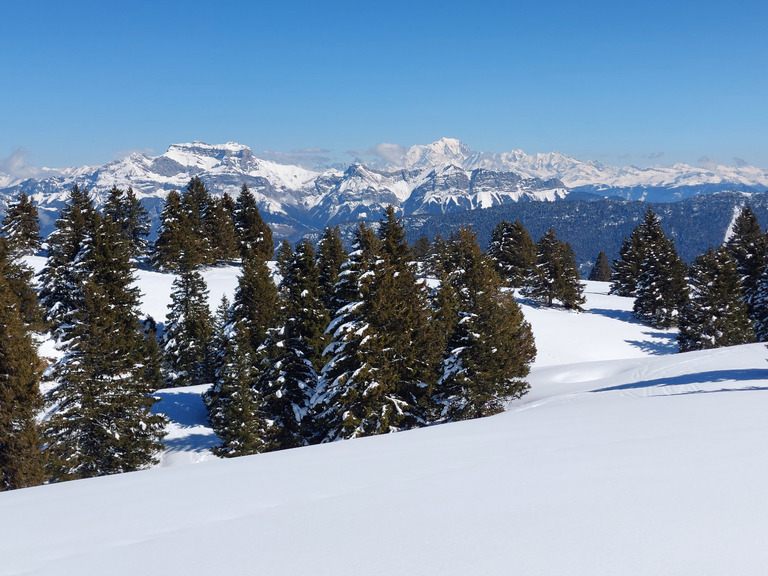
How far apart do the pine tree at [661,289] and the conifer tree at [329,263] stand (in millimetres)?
39387

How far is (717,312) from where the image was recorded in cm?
4512

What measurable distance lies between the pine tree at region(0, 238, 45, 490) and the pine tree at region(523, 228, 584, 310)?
188 feet

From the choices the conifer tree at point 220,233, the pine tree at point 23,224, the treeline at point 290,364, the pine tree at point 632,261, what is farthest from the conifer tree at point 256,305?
the pine tree at point 632,261

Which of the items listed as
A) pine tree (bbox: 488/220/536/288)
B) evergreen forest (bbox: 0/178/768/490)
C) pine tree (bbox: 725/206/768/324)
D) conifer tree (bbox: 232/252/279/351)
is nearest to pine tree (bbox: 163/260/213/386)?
evergreen forest (bbox: 0/178/768/490)

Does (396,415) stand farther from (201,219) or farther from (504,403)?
(201,219)

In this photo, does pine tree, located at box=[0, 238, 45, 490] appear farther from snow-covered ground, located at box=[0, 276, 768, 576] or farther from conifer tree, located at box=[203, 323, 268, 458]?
snow-covered ground, located at box=[0, 276, 768, 576]

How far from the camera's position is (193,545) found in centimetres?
543

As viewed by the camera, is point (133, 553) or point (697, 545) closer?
point (697, 545)

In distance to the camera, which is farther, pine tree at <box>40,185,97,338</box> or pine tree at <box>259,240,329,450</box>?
pine tree at <box>40,185,97,338</box>

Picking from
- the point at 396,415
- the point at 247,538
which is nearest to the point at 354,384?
the point at 396,415

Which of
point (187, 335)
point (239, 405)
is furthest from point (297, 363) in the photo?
point (187, 335)

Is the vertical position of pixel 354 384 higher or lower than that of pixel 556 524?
lower

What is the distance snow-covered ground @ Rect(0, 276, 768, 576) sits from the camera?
14.8 ft

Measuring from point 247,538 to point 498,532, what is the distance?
9.13 ft
